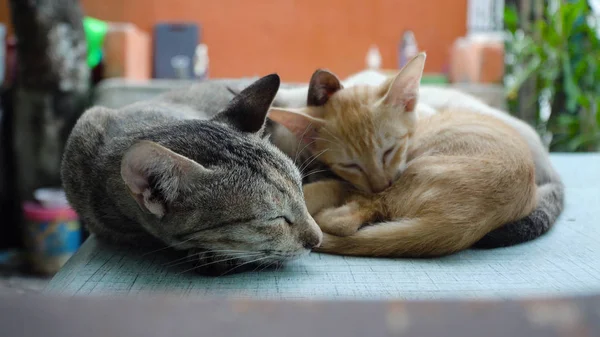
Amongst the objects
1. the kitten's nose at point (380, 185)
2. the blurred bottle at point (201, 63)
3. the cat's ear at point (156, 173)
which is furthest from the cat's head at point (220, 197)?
the blurred bottle at point (201, 63)

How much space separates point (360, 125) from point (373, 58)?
3.08 metres

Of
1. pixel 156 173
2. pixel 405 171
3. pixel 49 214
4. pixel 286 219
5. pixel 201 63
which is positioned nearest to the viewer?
pixel 156 173

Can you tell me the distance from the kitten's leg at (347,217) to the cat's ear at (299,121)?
268 mm

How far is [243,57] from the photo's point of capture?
14.7ft

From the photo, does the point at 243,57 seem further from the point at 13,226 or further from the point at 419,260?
the point at 419,260

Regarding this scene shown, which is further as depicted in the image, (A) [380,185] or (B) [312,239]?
(A) [380,185]

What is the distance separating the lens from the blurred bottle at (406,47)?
430cm

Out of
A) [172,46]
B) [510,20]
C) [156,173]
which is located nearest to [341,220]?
[156,173]

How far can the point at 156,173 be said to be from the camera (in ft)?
2.93

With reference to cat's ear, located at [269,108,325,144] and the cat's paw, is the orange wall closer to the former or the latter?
cat's ear, located at [269,108,325,144]

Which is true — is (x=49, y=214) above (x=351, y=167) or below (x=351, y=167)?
below

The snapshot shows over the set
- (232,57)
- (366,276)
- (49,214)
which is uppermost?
(232,57)

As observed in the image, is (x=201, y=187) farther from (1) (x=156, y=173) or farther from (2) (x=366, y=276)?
(2) (x=366, y=276)

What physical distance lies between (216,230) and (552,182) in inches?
39.6
